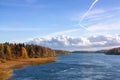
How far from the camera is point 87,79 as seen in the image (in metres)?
74.4

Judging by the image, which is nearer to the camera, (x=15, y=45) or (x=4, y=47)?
(x=4, y=47)

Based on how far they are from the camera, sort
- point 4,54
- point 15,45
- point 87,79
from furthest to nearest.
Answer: point 15,45
point 4,54
point 87,79

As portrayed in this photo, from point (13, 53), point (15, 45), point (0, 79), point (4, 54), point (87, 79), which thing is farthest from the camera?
point (15, 45)

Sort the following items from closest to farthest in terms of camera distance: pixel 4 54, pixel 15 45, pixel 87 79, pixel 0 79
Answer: pixel 0 79, pixel 87 79, pixel 4 54, pixel 15 45

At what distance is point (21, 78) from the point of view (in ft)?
252

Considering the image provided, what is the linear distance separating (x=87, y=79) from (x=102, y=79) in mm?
4282

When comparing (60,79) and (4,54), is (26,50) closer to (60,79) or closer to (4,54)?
(4,54)

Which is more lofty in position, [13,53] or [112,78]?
[13,53]

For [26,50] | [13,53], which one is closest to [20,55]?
[13,53]

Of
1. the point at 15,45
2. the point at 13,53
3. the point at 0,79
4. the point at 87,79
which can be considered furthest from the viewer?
the point at 15,45

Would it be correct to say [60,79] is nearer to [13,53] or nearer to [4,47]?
[4,47]

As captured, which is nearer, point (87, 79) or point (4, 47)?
point (87, 79)

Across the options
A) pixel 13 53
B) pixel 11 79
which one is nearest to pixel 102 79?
pixel 11 79

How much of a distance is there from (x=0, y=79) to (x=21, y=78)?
852 cm
